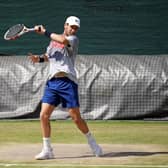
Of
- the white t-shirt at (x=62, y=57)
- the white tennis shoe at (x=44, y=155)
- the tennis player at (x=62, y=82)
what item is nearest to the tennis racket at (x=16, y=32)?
the tennis player at (x=62, y=82)

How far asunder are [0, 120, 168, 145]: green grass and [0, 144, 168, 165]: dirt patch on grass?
61 cm

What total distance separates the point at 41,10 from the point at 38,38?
658mm

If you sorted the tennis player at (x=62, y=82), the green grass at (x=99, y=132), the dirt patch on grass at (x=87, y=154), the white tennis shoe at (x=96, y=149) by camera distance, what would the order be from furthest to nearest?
the green grass at (x=99, y=132) < the white tennis shoe at (x=96, y=149) < the tennis player at (x=62, y=82) < the dirt patch on grass at (x=87, y=154)

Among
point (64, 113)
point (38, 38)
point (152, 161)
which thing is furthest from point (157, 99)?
point (152, 161)

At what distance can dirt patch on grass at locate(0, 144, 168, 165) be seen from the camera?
856 cm

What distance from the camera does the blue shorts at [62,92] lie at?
878 centimetres

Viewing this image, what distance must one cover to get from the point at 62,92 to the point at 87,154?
926 mm

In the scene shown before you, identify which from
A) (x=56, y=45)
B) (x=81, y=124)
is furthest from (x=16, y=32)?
(x=81, y=124)

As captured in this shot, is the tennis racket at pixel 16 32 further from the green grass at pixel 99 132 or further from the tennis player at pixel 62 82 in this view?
the green grass at pixel 99 132

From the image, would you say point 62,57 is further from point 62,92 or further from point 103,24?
point 103,24

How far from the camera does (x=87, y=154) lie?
9.13 meters

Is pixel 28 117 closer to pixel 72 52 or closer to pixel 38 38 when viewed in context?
pixel 38 38

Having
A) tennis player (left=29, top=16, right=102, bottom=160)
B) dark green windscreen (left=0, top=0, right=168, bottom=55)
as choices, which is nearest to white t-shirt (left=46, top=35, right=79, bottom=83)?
tennis player (left=29, top=16, right=102, bottom=160)

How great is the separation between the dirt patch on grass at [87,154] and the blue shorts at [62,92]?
2.31ft
